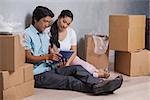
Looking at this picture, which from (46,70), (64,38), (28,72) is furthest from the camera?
(64,38)

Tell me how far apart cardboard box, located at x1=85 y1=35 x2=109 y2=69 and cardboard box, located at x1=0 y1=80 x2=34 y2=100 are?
134cm

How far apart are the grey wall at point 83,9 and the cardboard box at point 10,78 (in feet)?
2.94

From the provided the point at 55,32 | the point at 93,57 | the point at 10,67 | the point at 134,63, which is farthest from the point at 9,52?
the point at 134,63

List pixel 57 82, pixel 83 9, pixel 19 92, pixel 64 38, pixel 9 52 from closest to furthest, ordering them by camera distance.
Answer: pixel 9 52 < pixel 19 92 < pixel 57 82 < pixel 64 38 < pixel 83 9

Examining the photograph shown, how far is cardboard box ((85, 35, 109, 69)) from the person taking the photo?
4328mm

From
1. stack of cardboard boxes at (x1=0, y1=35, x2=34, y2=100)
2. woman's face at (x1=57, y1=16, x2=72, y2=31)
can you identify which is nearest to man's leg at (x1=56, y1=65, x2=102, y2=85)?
woman's face at (x1=57, y1=16, x2=72, y2=31)

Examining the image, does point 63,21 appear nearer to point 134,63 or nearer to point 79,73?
point 79,73

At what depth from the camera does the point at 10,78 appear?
9.42 ft

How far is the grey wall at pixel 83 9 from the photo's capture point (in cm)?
372

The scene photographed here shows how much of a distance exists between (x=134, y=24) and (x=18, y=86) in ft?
6.17

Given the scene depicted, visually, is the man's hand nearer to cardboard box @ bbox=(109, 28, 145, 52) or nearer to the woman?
the woman

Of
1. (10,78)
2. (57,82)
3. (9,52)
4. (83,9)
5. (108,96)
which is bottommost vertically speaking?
(108,96)

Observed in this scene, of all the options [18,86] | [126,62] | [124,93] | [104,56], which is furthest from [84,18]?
[18,86]

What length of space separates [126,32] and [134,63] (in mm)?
409
